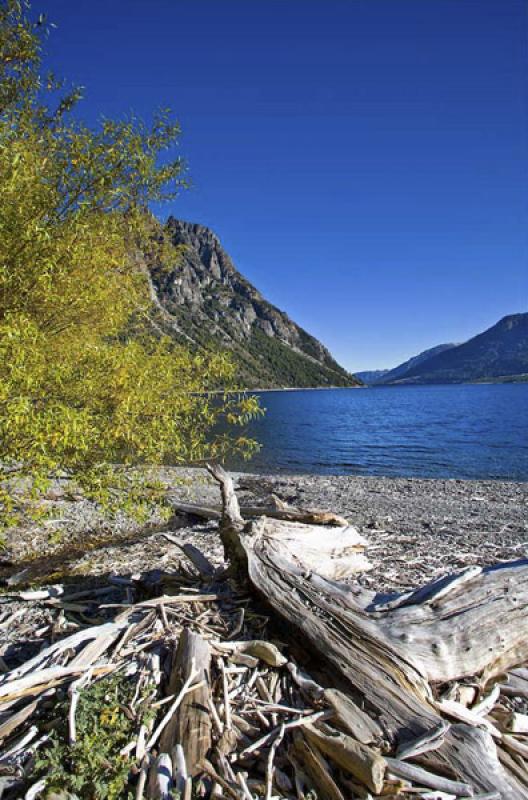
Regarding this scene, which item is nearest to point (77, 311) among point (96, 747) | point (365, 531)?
point (96, 747)

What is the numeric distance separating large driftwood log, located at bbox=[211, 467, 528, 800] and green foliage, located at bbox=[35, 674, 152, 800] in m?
1.79

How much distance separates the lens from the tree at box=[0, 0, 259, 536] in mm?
5461

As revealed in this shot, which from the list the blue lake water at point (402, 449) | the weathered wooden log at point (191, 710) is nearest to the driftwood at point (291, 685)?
the weathered wooden log at point (191, 710)

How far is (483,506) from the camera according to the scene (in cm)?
1998

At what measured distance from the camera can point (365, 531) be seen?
518 inches

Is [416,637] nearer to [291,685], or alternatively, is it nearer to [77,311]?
[291,685]

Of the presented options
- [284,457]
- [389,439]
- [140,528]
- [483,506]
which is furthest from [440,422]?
[140,528]

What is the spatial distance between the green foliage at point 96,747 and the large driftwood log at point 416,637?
1790mm

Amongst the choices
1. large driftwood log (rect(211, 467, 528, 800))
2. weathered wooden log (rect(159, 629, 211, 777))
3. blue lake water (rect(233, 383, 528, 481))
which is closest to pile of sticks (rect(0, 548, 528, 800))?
weathered wooden log (rect(159, 629, 211, 777))

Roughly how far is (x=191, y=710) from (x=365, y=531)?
10254 millimetres

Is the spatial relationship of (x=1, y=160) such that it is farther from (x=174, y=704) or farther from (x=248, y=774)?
(x=248, y=774)

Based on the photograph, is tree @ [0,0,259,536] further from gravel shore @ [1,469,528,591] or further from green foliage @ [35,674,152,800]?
green foliage @ [35,674,152,800]

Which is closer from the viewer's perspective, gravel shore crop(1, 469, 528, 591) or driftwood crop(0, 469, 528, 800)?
driftwood crop(0, 469, 528, 800)

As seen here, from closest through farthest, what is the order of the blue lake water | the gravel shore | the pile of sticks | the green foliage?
the green foliage
the pile of sticks
the gravel shore
the blue lake water
